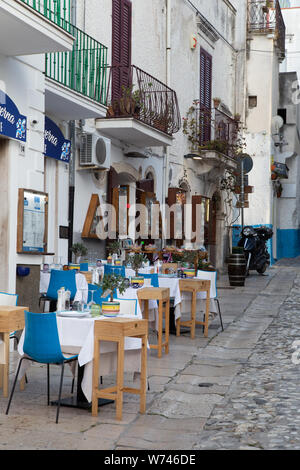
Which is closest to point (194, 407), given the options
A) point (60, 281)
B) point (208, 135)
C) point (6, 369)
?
point (6, 369)

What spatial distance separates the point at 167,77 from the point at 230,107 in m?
7.20

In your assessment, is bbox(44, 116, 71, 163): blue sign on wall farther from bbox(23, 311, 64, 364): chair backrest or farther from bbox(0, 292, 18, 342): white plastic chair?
bbox(23, 311, 64, 364): chair backrest

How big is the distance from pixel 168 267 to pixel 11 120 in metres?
3.73

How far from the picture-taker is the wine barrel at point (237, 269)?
17531mm

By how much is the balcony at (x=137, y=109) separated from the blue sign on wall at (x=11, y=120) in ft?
14.0

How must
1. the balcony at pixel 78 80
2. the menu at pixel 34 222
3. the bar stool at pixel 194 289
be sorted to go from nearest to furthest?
the menu at pixel 34 222, the bar stool at pixel 194 289, the balcony at pixel 78 80

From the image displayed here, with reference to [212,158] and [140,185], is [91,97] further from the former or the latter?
[212,158]

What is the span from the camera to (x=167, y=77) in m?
17.2

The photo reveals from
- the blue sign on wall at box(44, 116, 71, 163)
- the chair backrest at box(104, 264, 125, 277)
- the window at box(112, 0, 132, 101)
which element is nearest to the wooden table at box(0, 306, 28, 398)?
the chair backrest at box(104, 264, 125, 277)

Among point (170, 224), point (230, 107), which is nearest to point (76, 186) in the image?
point (170, 224)

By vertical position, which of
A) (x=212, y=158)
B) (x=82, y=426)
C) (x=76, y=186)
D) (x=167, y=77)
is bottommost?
(x=82, y=426)

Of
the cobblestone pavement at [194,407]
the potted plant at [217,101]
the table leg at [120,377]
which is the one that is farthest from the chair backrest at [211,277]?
the potted plant at [217,101]

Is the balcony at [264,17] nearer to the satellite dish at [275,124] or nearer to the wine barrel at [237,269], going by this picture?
the satellite dish at [275,124]

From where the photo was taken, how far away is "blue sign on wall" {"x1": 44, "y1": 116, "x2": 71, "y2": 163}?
37.1ft
